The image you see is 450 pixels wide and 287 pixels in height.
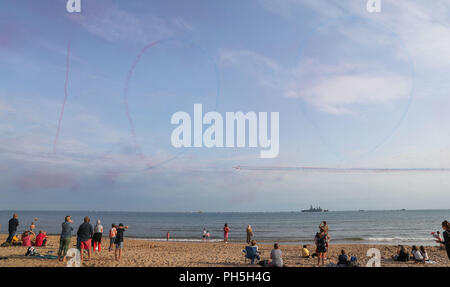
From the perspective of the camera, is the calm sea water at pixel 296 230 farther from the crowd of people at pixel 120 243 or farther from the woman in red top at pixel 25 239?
the woman in red top at pixel 25 239

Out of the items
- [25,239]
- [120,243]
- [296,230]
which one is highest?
[120,243]

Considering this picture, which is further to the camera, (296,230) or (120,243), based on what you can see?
(296,230)

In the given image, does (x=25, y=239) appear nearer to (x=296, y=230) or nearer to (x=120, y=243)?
(x=120, y=243)

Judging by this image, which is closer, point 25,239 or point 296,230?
point 25,239

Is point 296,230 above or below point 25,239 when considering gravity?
below

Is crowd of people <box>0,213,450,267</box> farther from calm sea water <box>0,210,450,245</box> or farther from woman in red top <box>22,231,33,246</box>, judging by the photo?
calm sea water <box>0,210,450,245</box>

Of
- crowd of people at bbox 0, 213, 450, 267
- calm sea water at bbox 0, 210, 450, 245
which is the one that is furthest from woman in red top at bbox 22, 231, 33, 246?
calm sea water at bbox 0, 210, 450, 245

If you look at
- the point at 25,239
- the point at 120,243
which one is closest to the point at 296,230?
the point at 25,239

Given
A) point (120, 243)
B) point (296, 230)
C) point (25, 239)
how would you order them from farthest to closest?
point (296, 230), point (25, 239), point (120, 243)

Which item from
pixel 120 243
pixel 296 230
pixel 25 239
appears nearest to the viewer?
pixel 120 243

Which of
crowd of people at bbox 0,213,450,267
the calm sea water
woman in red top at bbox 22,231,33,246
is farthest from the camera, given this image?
the calm sea water
